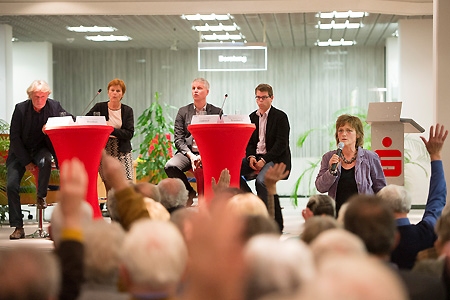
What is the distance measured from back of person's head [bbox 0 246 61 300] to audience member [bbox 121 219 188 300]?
240 millimetres

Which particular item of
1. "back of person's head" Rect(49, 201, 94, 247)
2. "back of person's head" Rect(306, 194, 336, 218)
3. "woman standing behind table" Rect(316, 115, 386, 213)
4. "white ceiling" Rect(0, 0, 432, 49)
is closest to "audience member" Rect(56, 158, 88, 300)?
"back of person's head" Rect(49, 201, 94, 247)

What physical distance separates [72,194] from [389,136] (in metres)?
5.29

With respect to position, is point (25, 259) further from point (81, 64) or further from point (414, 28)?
point (81, 64)

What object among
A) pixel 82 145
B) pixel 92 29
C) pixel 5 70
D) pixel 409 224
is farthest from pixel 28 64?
pixel 409 224

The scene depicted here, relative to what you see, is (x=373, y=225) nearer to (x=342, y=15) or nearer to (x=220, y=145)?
(x=220, y=145)

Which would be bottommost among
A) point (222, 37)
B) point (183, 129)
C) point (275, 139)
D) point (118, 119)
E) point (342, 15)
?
point (275, 139)

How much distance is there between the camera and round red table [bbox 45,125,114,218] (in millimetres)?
6445

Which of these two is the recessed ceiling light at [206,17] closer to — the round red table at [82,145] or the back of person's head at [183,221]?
the round red table at [82,145]

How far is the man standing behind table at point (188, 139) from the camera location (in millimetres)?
7520

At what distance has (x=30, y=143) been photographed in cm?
734

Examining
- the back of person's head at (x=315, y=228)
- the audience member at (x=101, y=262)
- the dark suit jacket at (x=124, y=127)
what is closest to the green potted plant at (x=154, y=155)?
the dark suit jacket at (x=124, y=127)

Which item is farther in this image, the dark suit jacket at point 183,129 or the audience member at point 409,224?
the dark suit jacket at point 183,129

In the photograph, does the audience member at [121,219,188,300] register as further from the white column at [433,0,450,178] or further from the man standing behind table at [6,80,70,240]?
the white column at [433,0,450,178]

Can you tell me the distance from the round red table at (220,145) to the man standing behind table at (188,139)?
908mm
